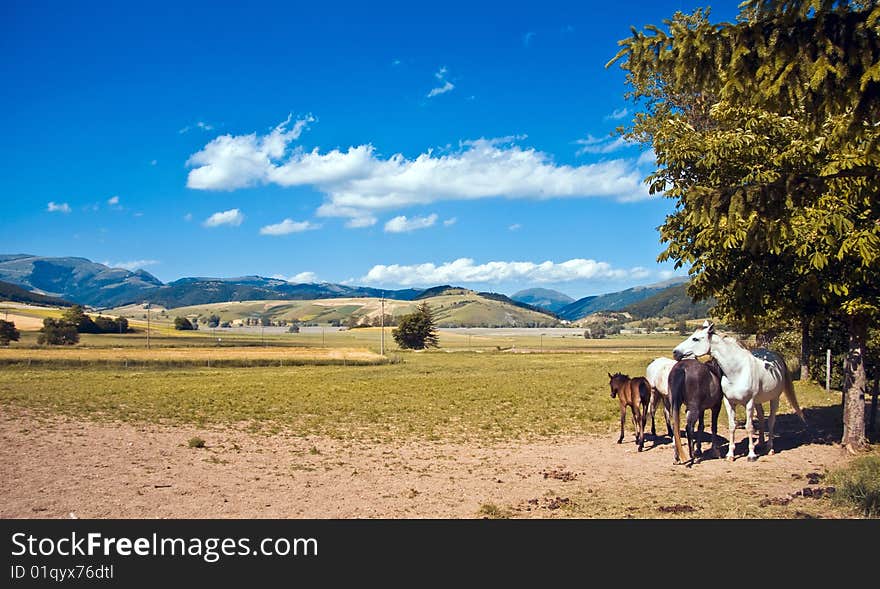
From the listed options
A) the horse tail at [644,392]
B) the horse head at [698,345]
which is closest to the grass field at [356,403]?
the horse tail at [644,392]

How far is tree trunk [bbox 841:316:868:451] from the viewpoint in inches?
592

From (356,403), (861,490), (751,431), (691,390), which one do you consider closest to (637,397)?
(691,390)

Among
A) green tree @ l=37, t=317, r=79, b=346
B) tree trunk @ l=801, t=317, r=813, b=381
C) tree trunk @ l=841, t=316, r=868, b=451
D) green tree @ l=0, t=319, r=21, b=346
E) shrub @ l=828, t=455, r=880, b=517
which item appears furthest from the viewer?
green tree @ l=37, t=317, r=79, b=346

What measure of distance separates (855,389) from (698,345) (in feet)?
14.5

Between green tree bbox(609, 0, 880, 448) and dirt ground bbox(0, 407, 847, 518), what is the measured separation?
4196 millimetres

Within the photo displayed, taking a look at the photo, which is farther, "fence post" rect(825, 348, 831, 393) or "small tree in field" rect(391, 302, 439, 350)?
"small tree in field" rect(391, 302, 439, 350)

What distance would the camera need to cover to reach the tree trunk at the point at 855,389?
15047 millimetres

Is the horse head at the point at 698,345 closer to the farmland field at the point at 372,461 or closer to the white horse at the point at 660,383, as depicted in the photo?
the white horse at the point at 660,383

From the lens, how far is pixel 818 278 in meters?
13.7

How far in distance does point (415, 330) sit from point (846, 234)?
302 feet

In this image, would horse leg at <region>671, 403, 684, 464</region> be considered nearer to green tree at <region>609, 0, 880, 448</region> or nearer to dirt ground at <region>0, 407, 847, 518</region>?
dirt ground at <region>0, 407, 847, 518</region>

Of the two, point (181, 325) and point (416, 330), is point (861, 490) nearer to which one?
point (416, 330)

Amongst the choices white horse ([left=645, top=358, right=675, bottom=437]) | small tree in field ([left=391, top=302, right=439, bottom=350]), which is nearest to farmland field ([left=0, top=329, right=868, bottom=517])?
white horse ([left=645, top=358, right=675, bottom=437])
